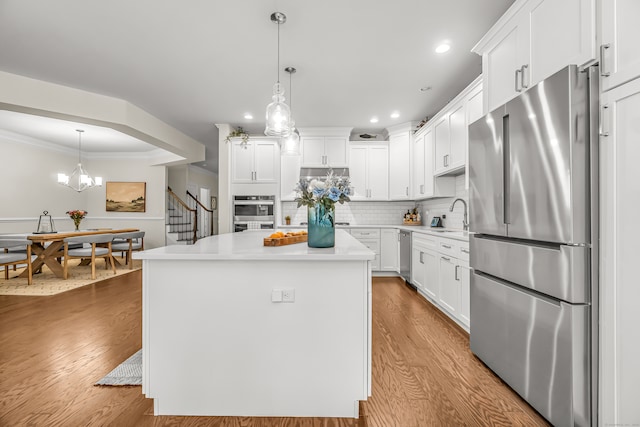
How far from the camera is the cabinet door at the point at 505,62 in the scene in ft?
6.13

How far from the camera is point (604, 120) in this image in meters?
1.35

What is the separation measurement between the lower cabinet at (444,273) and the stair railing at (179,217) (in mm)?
6602

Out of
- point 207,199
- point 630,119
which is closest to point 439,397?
→ point 630,119

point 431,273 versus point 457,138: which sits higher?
point 457,138

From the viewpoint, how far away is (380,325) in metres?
2.96

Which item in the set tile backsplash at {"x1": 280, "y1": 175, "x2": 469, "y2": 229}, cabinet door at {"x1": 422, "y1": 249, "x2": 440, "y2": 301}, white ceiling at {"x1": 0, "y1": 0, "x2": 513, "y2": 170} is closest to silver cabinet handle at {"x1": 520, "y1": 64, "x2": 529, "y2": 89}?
white ceiling at {"x1": 0, "y1": 0, "x2": 513, "y2": 170}

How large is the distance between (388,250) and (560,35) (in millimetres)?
3863

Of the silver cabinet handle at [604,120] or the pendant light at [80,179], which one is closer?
the silver cabinet handle at [604,120]

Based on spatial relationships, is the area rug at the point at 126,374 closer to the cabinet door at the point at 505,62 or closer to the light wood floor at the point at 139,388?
the light wood floor at the point at 139,388

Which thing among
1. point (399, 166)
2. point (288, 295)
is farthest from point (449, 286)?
point (399, 166)

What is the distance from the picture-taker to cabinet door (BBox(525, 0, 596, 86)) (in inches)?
55.4

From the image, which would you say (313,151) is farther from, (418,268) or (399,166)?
(418,268)

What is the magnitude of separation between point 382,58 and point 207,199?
30.5ft

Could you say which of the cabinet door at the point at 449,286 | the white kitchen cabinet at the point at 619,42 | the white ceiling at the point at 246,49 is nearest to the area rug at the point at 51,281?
the white ceiling at the point at 246,49
